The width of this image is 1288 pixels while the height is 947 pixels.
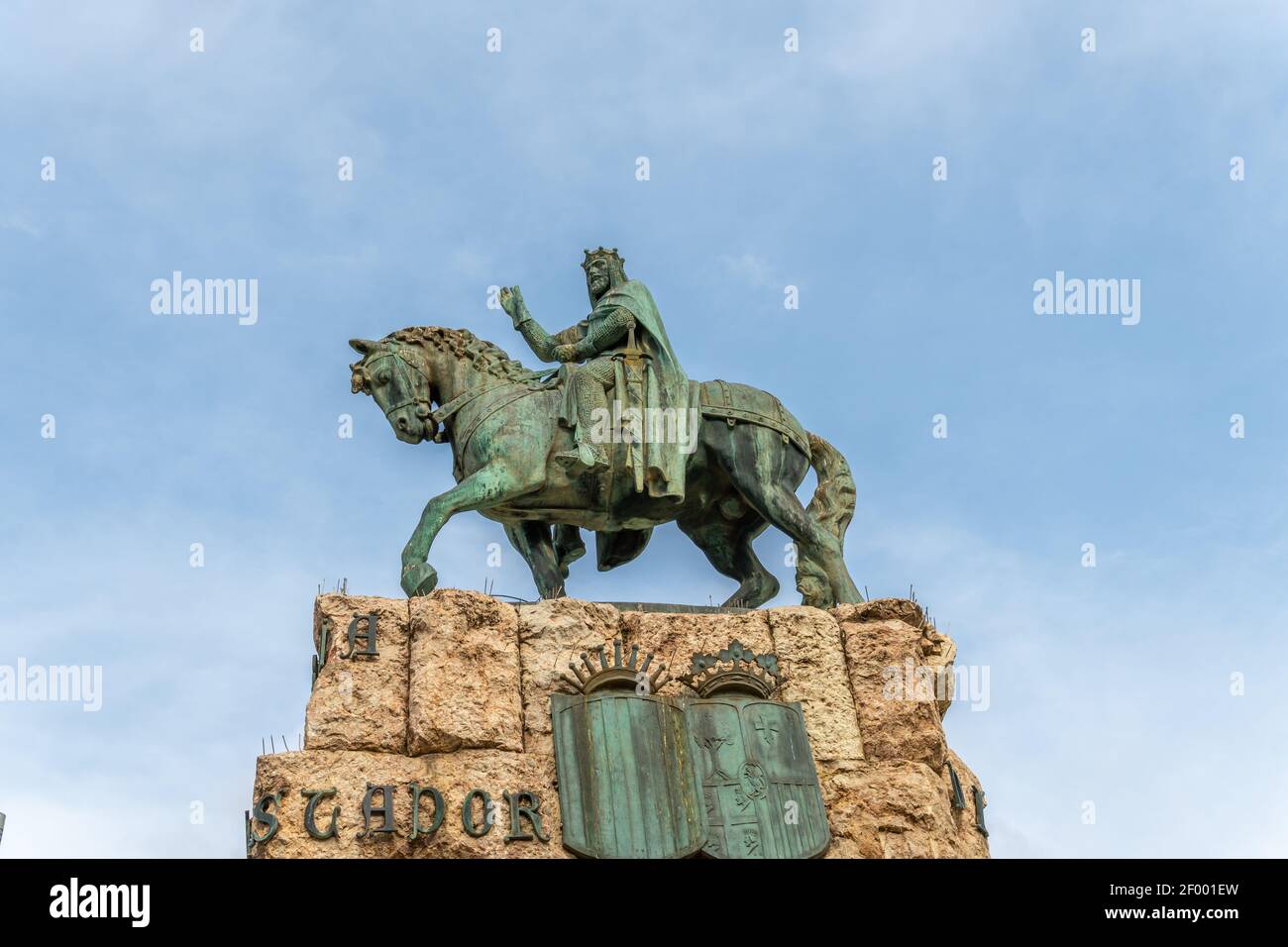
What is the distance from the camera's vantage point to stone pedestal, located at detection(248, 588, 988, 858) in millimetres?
11156

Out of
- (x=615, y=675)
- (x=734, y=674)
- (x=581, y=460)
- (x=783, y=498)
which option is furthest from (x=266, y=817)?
(x=783, y=498)

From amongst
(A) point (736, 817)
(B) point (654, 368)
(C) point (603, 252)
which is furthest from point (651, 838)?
(C) point (603, 252)

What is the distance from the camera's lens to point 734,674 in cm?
1217

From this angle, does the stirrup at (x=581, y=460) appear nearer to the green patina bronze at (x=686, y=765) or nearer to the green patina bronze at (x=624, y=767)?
the green patina bronze at (x=686, y=765)

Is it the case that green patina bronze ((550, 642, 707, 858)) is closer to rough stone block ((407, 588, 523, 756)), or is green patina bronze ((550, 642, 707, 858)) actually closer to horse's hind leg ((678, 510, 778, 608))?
rough stone block ((407, 588, 523, 756))

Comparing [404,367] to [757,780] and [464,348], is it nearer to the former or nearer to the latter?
[464,348]

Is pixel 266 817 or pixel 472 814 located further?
pixel 472 814

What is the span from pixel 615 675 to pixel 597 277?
4090mm

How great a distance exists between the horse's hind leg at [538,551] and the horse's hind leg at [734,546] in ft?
3.53

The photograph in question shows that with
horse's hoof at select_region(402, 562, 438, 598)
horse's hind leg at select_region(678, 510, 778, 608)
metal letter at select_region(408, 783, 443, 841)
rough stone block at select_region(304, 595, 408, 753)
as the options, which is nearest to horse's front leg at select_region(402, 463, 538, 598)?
horse's hoof at select_region(402, 562, 438, 598)

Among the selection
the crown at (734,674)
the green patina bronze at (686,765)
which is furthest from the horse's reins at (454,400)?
the crown at (734,674)

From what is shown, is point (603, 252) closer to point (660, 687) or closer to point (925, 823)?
point (660, 687)

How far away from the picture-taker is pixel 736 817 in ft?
37.3

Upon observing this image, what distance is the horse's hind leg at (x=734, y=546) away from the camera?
48.3 feet
